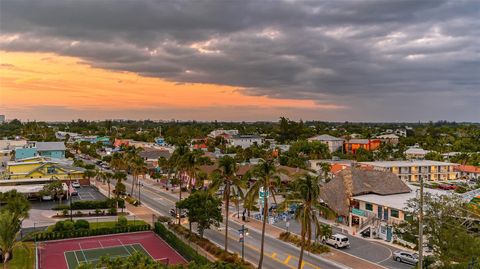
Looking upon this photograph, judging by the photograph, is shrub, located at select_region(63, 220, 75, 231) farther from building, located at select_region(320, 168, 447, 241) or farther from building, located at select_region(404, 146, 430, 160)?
building, located at select_region(404, 146, 430, 160)

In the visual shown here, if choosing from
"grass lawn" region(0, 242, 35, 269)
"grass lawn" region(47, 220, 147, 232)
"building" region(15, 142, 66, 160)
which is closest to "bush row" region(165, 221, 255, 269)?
"grass lawn" region(47, 220, 147, 232)

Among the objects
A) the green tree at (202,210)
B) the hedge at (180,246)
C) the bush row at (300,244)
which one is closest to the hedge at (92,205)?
the hedge at (180,246)

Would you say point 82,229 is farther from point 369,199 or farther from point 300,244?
point 369,199

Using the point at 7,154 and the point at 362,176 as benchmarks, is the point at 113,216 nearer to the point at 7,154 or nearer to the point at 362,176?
the point at 362,176

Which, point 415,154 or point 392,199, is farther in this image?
point 415,154

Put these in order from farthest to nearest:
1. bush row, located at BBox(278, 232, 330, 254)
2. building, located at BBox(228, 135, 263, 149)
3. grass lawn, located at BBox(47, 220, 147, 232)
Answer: building, located at BBox(228, 135, 263, 149) < grass lawn, located at BBox(47, 220, 147, 232) < bush row, located at BBox(278, 232, 330, 254)

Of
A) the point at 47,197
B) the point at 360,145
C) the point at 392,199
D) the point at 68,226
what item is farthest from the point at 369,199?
the point at 360,145
